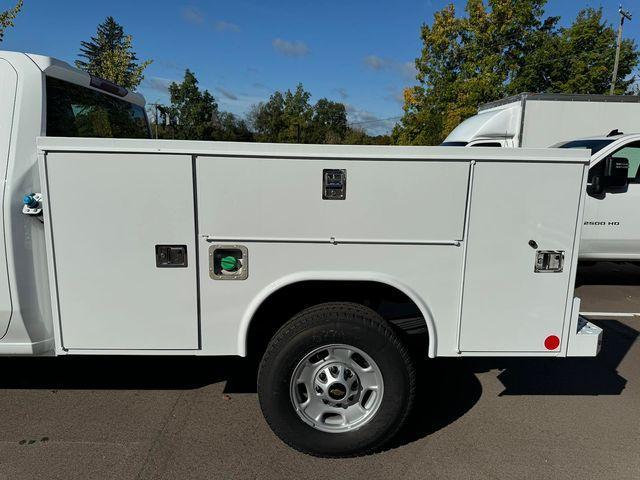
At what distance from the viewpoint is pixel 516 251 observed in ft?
8.71

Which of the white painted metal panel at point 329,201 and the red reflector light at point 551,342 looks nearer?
the white painted metal panel at point 329,201

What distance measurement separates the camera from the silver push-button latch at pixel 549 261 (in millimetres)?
2658

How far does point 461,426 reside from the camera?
3.27m

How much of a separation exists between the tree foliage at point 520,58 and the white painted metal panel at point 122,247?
94.7ft

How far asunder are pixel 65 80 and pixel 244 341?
2016mm

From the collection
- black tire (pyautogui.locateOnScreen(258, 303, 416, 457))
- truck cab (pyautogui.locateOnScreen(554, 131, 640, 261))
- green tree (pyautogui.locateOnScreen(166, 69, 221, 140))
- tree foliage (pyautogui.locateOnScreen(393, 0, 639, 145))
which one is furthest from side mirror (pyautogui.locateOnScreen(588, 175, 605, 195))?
green tree (pyautogui.locateOnScreen(166, 69, 221, 140))

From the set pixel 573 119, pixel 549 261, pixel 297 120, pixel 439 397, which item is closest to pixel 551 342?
pixel 549 261

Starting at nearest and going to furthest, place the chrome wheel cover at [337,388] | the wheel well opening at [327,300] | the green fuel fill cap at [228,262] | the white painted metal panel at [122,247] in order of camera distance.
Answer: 1. the white painted metal panel at [122,247]
2. the green fuel fill cap at [228,262]
3. the chrome wheel cover at [337,388]
4. the wheel well opening at [327,300]

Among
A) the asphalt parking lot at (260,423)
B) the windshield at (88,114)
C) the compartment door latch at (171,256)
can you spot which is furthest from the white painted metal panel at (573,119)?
the compartment door latch at (171,256)

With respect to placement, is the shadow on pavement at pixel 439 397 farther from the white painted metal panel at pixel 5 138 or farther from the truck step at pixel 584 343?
the white painted metal panel at pixel 5 138

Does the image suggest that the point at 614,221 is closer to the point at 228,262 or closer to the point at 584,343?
the point at 584,343

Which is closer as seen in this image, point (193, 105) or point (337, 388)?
point (337, 388)

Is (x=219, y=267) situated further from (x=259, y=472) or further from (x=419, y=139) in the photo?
(x=419, y=139)

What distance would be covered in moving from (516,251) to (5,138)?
2.93 m
